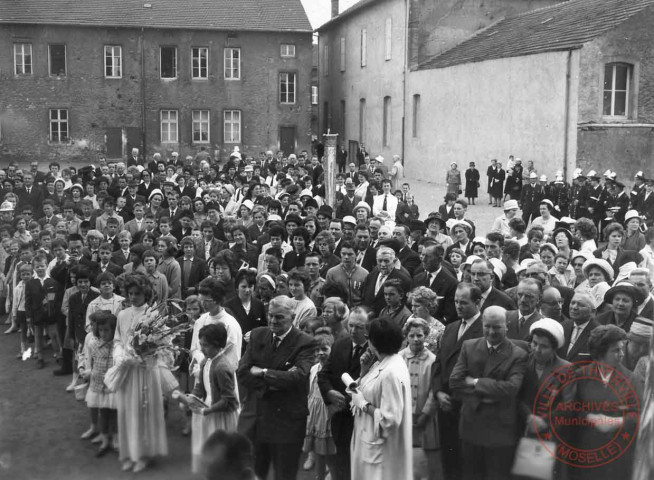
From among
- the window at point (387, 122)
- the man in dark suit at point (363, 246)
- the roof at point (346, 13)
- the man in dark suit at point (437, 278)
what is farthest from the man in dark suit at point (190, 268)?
the roof at point (346, 13)

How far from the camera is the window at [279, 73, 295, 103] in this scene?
33594 mm

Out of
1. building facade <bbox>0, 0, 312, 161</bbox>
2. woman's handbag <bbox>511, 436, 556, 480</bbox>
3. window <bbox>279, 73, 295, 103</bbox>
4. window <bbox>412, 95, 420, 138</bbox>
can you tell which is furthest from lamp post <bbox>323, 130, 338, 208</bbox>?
window <bbox>279, 73, 295, 103</bbox>

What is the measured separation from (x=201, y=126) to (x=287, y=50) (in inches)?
194

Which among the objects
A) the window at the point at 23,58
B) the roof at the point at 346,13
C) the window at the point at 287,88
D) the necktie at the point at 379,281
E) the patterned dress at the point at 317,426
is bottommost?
the patterned dress at the point at 317,426

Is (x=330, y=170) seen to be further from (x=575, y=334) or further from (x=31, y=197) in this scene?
(x=575, y=334)

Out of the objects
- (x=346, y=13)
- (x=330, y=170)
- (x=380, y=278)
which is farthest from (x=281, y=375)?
(x=346, y=13)

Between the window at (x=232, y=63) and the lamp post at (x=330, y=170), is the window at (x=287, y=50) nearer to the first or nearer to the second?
the window at (x=232, y=63)

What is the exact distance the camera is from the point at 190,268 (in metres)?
8.09

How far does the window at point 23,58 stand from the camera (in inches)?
1122

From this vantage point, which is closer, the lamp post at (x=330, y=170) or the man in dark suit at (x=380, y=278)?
the man in dark suit at (x=380, y=278)

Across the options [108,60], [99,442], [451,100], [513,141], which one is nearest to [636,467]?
[99,442]

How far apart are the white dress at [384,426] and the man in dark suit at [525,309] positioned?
149 centimetres

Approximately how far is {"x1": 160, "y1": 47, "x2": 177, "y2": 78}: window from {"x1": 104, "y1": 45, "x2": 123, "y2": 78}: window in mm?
1670

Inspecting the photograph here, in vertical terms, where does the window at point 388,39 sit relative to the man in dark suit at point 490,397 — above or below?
above
